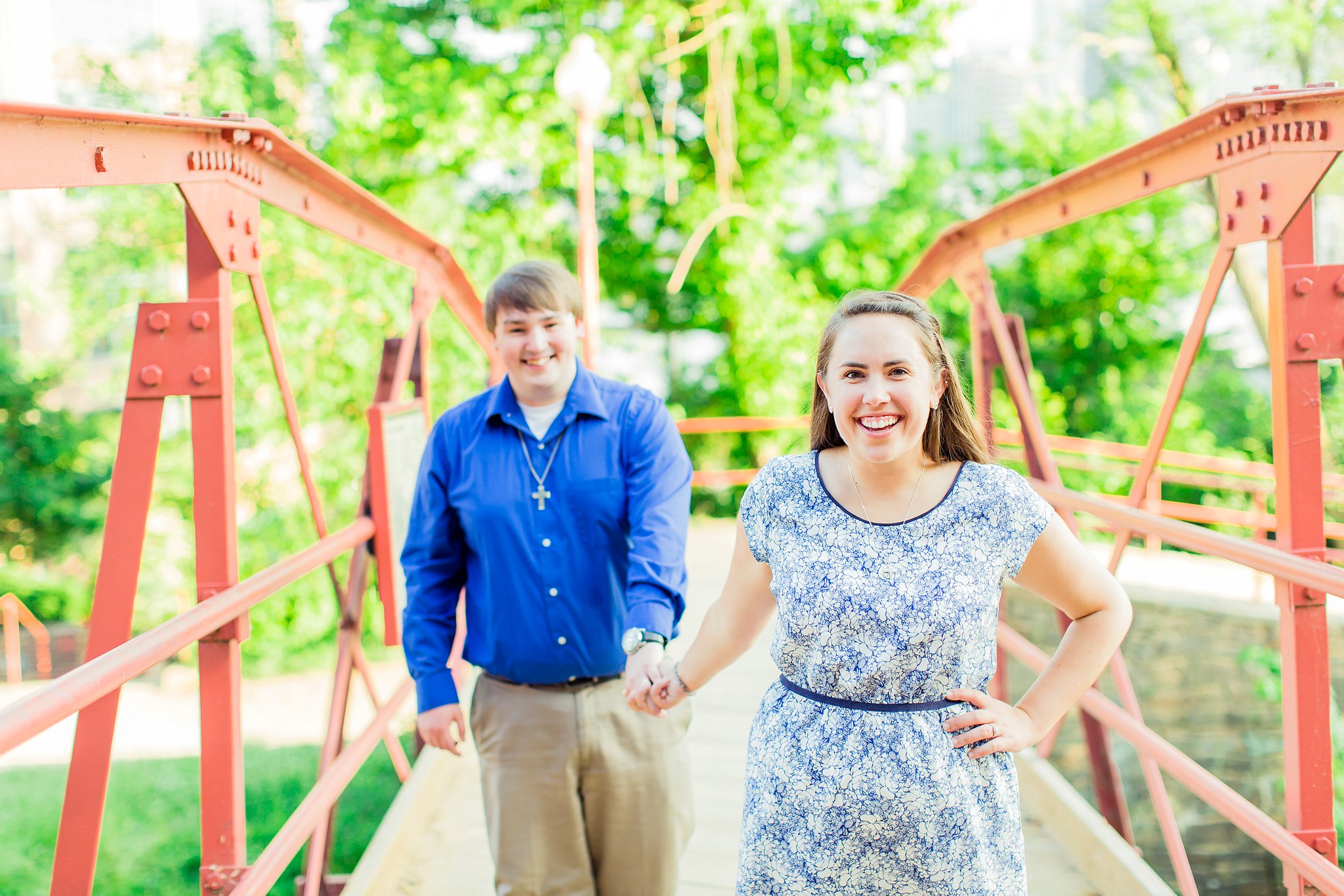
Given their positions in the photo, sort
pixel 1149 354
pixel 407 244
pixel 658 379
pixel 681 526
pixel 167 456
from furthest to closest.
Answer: pixel 1149 354 < pixel 658 379 < pixel 167 456 < pixel 407 244 < pixel 681 526

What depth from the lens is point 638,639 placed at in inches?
78.2

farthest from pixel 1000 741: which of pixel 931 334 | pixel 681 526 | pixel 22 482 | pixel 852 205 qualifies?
pixel 22 482

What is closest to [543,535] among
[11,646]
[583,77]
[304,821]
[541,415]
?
[541,415]

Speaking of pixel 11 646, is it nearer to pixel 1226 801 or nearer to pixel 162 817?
pixel 162 817

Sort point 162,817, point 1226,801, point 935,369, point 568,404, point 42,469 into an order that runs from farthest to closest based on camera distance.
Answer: point 42,469
point 162,817
point 568,404
point 1226,801
point 935,369

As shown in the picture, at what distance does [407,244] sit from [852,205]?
36.5 ft

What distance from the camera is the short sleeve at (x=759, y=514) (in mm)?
1679

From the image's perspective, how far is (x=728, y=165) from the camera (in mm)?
11375

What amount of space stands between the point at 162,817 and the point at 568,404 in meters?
5.72

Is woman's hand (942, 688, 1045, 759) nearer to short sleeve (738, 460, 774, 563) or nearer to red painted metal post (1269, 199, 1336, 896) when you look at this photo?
short sleeve (738, 460, 774, 563)

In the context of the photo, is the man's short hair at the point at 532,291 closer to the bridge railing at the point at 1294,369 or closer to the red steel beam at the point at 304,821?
the bridge railing at the point at 1294,369

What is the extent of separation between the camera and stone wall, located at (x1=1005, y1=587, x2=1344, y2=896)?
7793 mm

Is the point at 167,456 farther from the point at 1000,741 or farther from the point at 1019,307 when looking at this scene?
the point at 1019,307

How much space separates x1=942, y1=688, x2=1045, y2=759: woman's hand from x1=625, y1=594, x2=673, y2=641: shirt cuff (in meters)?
0.64
